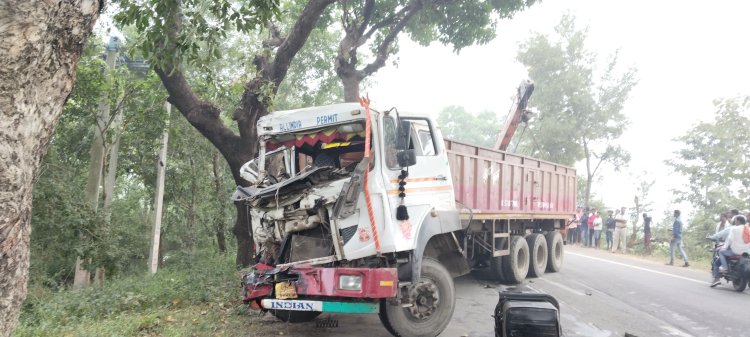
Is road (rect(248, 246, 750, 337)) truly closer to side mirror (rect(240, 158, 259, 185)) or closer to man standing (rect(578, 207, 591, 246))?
side mirror (rect(240, 158, 259, 185))

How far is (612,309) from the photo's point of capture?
7.32 m

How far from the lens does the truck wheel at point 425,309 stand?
5.02 meters

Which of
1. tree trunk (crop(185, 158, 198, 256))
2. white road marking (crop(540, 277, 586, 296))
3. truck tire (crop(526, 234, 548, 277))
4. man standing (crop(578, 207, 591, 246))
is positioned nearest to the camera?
white road marking (crop(540, 277, 586, 296))

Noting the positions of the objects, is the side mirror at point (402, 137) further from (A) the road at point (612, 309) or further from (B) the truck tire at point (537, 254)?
(B) the truck tire at point (537, 254)

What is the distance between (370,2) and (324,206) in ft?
25.9

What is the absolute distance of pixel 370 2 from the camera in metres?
11.6


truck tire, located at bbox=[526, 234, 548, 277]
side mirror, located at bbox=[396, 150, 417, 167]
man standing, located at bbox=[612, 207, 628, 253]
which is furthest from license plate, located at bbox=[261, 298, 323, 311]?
man standing, located at bbox=[612, 207, 628, 253]

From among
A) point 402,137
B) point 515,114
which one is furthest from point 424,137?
point 515,114

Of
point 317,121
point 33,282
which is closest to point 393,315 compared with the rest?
→ point 317,121

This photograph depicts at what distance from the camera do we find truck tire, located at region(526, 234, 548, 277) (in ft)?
33.0

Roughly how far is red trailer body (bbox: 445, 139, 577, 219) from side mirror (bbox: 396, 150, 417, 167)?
169 centimetres

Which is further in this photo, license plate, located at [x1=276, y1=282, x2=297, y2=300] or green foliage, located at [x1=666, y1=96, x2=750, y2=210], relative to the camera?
green foliage, located at [x1=666, y1=96, x2=750, y2=210]

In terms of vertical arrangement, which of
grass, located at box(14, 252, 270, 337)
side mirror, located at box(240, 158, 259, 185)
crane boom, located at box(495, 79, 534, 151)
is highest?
crane boom, located at box(495, 79, 534, 151)

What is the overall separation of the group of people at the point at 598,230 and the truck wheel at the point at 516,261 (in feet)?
29.5
